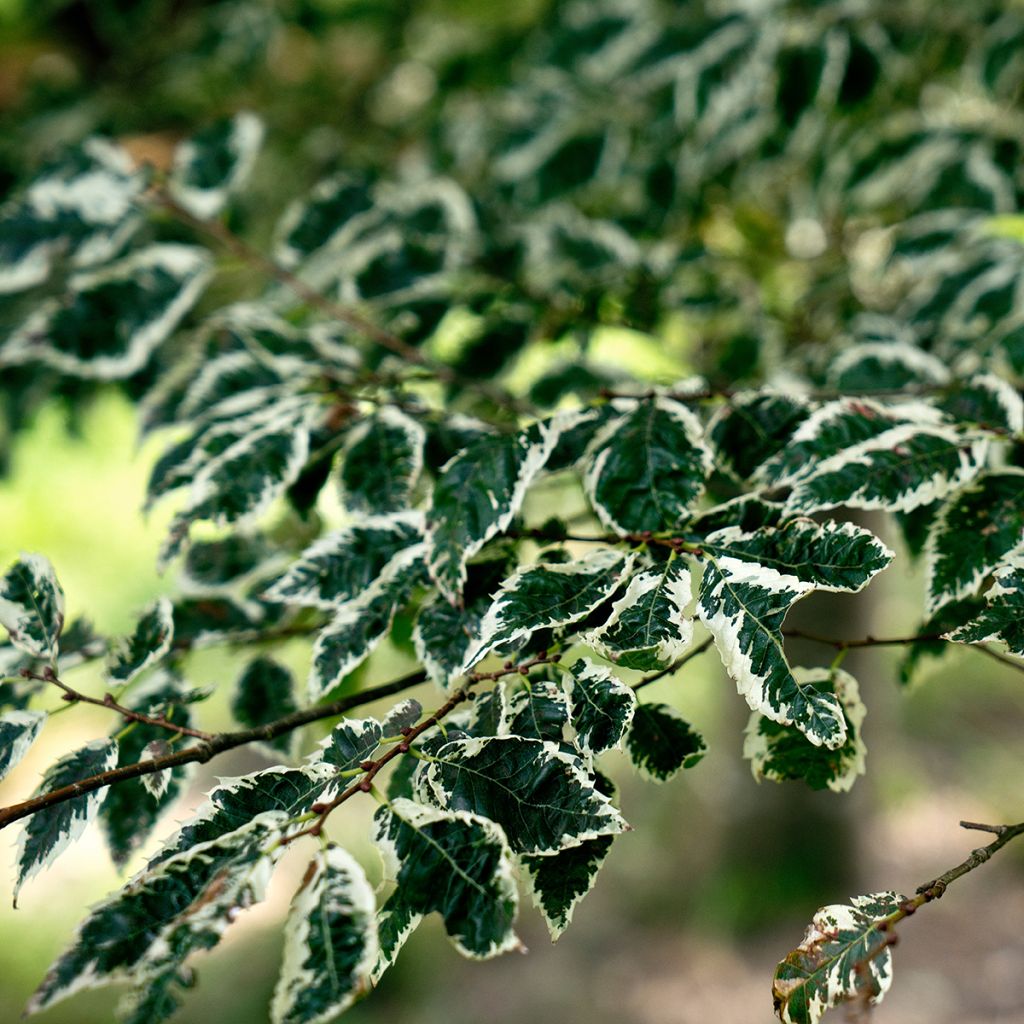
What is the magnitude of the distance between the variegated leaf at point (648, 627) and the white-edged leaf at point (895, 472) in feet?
0.38

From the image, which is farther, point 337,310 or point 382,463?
point 337,310

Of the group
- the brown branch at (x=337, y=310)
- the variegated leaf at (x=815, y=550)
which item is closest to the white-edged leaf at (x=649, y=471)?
the variegated leaf at (x=815, y=550)

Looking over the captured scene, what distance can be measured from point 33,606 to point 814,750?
546mm

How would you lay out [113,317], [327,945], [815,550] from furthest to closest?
[113,317] < [815,550] < [327,945]

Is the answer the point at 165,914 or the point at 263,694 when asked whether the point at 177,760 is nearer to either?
the point at 165,914

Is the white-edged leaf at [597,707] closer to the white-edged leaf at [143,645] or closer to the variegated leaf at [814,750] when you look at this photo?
the variegated leaf at [814,750]

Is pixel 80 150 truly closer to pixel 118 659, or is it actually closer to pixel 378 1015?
pixel 118 659

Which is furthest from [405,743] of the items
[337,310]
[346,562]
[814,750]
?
[337,310]

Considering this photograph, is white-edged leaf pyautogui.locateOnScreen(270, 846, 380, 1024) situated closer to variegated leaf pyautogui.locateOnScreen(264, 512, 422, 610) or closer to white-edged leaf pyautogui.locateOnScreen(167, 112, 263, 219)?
variegated leaf pyautogui.locateOnScreen(264, 512, 422, 610)

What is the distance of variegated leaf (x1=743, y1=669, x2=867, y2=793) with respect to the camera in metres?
0.57

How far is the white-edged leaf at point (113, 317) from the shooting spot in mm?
888

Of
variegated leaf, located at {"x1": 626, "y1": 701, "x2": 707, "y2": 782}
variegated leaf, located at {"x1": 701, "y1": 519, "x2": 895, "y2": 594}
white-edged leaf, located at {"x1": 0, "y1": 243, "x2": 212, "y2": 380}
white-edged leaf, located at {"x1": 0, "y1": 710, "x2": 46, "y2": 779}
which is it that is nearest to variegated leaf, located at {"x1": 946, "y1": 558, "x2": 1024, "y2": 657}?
variegated leaf, located at {"x1": 701, "y1": 519, "x2": 895, "y2": 594}

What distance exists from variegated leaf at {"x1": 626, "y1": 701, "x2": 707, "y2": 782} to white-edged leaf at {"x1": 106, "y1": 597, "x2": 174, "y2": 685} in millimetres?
343

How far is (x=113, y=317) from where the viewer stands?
0.91 metres
